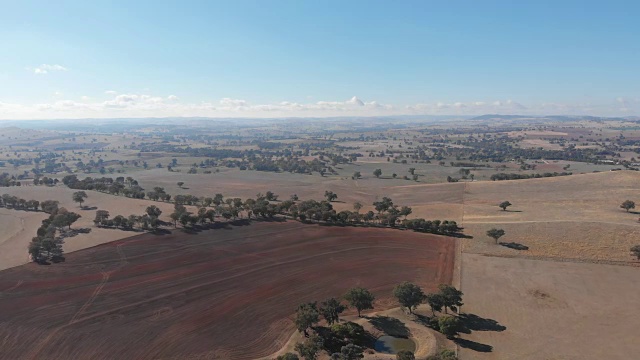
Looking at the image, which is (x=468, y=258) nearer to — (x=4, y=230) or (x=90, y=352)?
(x=90, y=352)

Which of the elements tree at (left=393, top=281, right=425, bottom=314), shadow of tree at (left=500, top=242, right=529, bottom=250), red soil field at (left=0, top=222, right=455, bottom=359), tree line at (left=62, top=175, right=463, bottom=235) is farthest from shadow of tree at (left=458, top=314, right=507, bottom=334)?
tree line at (left=62, top=175, right=463, bottom=235)

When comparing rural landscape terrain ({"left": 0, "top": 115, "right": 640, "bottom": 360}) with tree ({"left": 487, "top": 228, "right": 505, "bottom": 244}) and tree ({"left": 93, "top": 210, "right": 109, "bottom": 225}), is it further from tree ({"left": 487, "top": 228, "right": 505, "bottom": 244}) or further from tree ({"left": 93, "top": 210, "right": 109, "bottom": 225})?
tree ({"left": 93, "top": 210, "right": 109, "bottom": 225})

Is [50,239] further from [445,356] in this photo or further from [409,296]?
[445,356]

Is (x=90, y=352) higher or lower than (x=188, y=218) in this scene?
lower

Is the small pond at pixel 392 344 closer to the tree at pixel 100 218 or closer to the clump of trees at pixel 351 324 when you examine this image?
the clump of trees at pixel 351 324

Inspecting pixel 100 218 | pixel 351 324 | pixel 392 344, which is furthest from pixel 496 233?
pixel 100 218

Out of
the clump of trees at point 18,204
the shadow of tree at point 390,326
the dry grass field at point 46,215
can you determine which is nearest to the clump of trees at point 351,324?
the shadow of tree at point 390,326

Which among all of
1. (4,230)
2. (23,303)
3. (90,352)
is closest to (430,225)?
(90,352)
